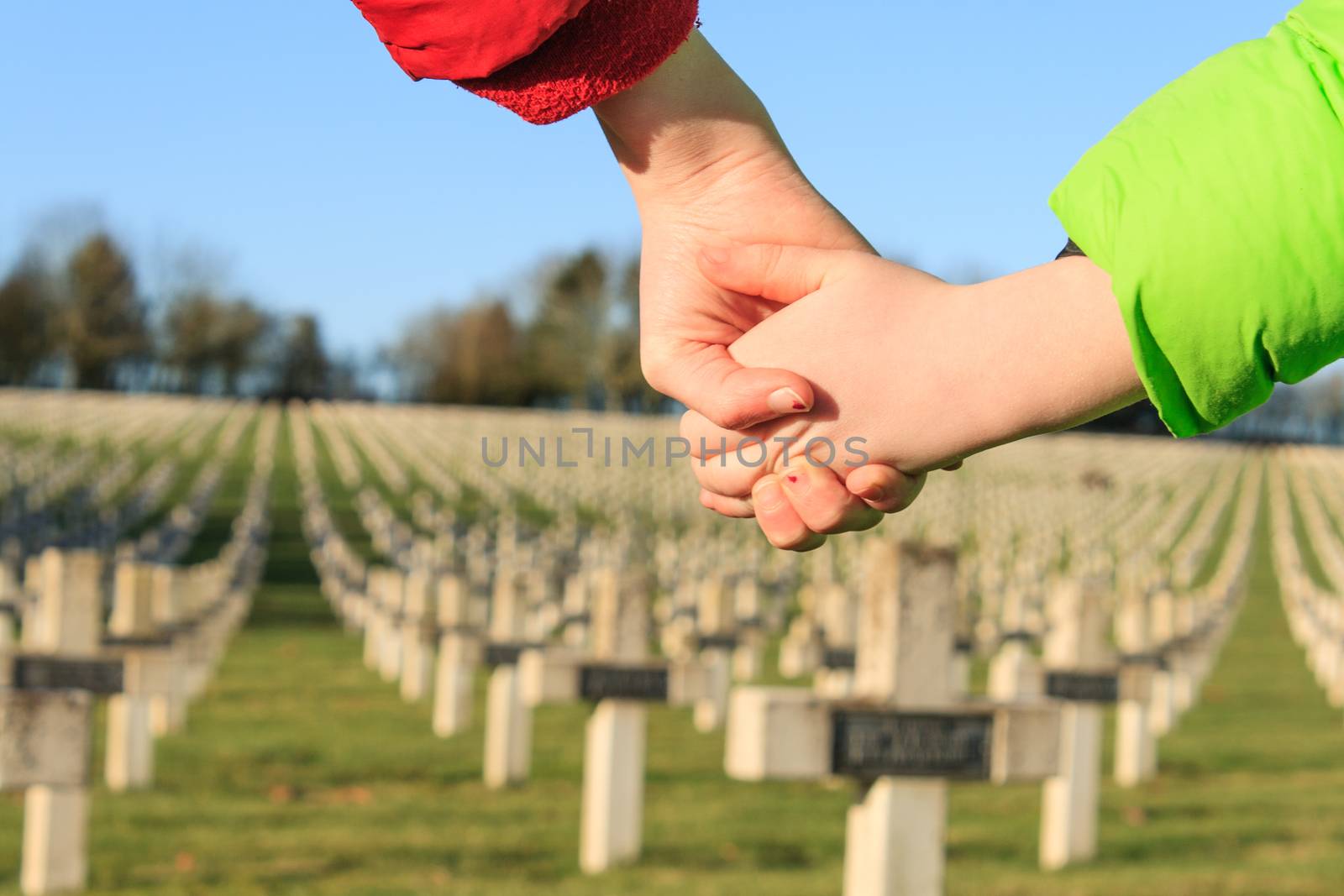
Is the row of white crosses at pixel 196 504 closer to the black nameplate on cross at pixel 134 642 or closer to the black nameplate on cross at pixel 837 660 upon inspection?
the black nameplate on cross at pixel 134 642

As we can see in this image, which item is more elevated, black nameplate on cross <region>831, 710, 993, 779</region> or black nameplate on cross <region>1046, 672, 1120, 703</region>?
black nameplate on cross <region>831, 710, 993, 779</region>

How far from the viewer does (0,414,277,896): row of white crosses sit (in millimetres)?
6656

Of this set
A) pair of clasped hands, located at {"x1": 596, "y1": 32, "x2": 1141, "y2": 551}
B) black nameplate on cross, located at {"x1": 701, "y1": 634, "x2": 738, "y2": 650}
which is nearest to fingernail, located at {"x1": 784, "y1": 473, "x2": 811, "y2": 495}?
pair of clasped hands, located at {"x1": 596, "y1": 32, "x2": 1141, "y2": 551}

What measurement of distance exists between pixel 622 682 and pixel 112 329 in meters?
69.0

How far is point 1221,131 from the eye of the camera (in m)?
1.45

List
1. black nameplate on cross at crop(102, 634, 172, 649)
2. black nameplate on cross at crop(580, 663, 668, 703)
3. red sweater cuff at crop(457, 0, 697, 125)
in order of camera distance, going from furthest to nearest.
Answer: black nameplate on cross at crop(102, 634, 172, 649) → black nameplate on cross at crop(580, 663, 668, 703) → red sweater cuff at crop(457, 0, 697, 125)

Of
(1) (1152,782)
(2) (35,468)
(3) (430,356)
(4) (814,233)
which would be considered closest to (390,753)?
(1) (1152,782)

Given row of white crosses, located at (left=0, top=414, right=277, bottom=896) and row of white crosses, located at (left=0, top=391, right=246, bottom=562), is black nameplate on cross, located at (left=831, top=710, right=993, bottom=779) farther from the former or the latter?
row of white crosses, located at (left=0, top=391, right=246, bottom=562)

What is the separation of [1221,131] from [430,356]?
317 ft

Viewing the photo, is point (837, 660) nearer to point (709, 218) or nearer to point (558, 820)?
point (558, 820)

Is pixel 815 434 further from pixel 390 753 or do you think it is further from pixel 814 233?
pixel 390 753

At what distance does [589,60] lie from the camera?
5.81 ft

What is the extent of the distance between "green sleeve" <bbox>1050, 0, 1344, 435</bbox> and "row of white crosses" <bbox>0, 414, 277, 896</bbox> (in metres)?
5.95

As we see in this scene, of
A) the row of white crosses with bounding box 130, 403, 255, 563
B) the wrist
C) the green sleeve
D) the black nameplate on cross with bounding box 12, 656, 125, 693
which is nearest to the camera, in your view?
the green sleeve
